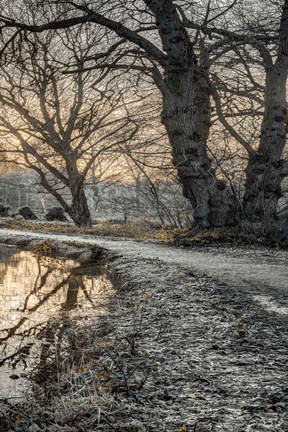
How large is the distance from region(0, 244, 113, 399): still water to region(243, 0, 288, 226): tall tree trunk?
3.96 metres

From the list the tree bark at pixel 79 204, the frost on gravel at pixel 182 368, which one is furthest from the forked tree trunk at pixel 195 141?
the tree bark at pixel 79 204

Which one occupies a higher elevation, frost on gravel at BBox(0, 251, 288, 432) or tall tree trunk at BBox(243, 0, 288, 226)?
tall tree trunk at BBox(243, 0, 288, 226)

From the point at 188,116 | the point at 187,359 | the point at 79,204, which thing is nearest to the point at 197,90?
the point at 188,116

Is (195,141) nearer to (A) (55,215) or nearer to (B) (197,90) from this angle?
(B) (197,90)

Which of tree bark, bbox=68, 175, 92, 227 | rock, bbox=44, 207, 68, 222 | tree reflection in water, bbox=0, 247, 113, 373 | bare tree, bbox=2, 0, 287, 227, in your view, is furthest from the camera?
rock, bbox=44, 207, 68, 222

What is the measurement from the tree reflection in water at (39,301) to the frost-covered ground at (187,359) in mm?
326

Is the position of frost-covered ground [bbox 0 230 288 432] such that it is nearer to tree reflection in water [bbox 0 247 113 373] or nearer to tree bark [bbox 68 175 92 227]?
tree reflection in water [bbox 0 247 113 373]

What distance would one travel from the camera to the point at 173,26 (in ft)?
30.1

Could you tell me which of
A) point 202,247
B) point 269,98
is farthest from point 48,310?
point 269,98

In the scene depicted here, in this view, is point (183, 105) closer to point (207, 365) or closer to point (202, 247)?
point (202, 247)

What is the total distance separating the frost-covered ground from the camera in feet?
8.01

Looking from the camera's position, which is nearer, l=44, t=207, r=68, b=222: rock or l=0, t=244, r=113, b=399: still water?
l=0, t=244, r=113, b=399: still water

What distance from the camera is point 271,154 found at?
33.2 feet

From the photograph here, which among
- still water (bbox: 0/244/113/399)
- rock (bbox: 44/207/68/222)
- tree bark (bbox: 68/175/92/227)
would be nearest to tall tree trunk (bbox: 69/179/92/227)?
tree bark (bbox: 68/175/92/227)
